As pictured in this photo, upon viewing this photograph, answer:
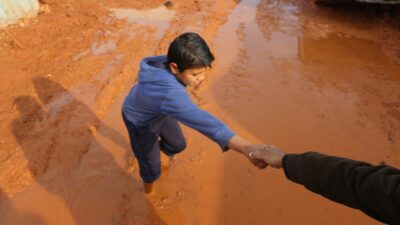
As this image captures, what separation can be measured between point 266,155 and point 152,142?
91 centimetres

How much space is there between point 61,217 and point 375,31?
5.97 meters

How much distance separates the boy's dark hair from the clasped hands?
57cm

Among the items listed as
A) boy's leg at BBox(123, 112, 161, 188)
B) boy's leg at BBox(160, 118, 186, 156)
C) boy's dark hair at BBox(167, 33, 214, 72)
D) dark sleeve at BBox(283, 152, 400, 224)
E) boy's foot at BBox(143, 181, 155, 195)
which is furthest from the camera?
boy's foot at BBox(143, 181, 155, 195)

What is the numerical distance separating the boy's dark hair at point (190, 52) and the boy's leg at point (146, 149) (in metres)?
0.67

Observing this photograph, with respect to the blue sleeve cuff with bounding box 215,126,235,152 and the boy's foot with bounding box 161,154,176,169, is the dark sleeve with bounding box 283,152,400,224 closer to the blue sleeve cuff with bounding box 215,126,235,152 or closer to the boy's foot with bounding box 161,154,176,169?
the blue sleeve cuff with bounding box 215,126,235,152

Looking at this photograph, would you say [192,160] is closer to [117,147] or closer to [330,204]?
[117,147]

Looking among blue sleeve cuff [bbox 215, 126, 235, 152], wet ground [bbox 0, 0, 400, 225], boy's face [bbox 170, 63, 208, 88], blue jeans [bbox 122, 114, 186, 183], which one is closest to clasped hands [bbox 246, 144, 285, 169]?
blue sleeve cuff [bbox 215, 126, 235, 152]

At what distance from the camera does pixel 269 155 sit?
1.96 metres

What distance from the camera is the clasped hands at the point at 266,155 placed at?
6.30ft

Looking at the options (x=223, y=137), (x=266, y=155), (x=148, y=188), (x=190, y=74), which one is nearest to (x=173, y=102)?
(x=190, y=74)

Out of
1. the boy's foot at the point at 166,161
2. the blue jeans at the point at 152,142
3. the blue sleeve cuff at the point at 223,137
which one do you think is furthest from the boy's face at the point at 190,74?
the boy's foot at the point at 166,161

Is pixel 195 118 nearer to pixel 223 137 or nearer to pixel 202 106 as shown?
pixel 223 137

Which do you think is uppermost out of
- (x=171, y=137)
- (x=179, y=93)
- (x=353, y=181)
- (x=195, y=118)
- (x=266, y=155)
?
(x=353, y=181)

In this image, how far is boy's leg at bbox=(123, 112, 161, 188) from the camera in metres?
2.42
